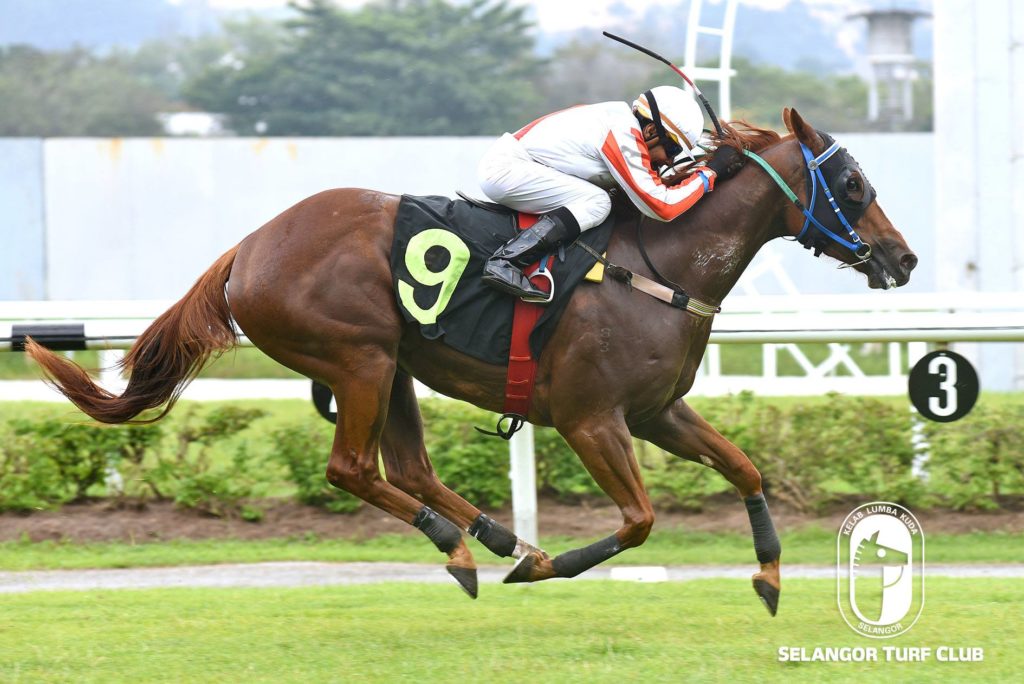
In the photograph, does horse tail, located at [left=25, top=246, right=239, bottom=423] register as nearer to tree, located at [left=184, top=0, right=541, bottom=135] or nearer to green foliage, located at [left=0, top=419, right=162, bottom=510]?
green foliage, located at [left=0, top=419, right=162, bottom=510]

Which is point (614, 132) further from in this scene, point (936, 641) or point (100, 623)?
point (100, 623)

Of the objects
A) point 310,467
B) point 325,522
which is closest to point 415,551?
point 325,522

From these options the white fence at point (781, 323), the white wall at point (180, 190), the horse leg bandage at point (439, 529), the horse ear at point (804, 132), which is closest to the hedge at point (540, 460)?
the white fence at point (781, 323)

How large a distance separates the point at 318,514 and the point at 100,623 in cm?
207

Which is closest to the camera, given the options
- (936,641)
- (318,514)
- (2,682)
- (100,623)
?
(2,682)

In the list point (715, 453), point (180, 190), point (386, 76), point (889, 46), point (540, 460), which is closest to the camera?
point (715, 453)

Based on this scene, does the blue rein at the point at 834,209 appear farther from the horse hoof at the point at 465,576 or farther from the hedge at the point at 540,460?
the hedge at the point at 540,460

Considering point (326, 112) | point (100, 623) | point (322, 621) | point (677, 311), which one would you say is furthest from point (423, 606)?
point (326, 112)

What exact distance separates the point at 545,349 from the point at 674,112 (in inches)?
38.0

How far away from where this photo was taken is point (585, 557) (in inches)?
196

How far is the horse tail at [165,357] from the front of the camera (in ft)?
17.4

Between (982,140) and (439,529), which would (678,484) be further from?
(982,140)

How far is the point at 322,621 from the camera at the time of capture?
5348 millimetres

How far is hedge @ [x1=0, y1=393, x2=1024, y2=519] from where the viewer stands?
708cm
